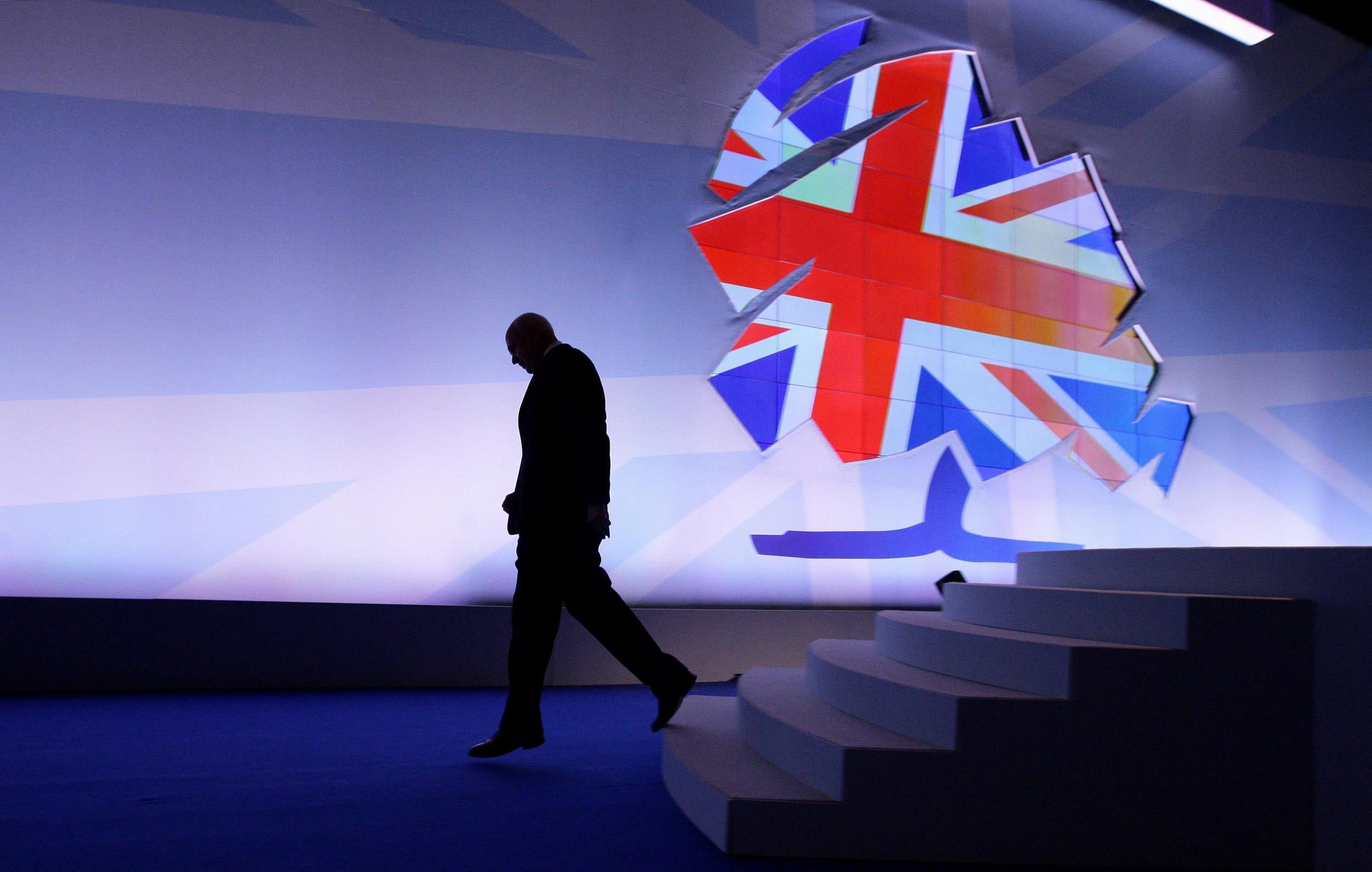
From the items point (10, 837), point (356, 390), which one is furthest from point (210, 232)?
point (10, 837)

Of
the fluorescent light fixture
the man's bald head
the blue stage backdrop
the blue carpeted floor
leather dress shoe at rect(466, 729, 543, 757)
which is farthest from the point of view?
the fluorescent light fixture

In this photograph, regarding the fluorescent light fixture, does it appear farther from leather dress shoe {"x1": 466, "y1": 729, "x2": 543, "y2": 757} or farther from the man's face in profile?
leather dress shoe {"x1": 466, "y1": 729, "x2": 543, "y2": 757}

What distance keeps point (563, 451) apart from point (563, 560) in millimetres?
278

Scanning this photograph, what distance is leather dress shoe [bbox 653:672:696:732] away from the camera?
2.40 metres

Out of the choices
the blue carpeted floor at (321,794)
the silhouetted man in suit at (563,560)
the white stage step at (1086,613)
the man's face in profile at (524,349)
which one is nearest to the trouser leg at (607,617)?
the silhouetted man in suit at (563,560)

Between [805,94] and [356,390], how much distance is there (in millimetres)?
2670

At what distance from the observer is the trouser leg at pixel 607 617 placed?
2.36 meters

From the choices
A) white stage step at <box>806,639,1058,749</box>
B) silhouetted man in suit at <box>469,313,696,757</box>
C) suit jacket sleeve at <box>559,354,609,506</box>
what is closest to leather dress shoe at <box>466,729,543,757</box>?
silhouetted man in suit at <box>469,313,696,757</box>

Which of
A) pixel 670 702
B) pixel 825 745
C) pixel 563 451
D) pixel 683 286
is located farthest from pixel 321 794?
pixel 683 286

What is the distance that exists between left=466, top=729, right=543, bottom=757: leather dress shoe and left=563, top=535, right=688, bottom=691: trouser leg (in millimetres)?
300

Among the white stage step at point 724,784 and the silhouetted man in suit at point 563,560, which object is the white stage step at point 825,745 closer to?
the white stage step at point 724,784

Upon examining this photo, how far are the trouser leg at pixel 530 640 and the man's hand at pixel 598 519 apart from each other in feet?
0.45

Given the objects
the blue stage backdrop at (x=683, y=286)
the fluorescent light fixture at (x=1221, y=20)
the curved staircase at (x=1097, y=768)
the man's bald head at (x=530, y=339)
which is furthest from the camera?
the fluorescent light fixture at (x=1221, y=20)

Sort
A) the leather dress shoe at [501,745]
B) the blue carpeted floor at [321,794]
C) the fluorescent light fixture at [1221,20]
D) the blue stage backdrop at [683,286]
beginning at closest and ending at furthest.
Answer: the blue carpeted floor at [321,794], the leather dress shoe at [501,745], the blue stage backdrop at [683,286], the fluorescent light fixture at [1221,20]
